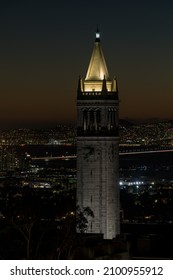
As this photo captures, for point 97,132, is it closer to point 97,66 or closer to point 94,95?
point 94,95

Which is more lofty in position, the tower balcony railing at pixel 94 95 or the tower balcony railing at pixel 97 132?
the tower balcony railing at pixel 94 95

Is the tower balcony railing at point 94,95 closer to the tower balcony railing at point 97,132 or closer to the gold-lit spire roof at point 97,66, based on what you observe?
the gold-lit spire roof at point 97,66

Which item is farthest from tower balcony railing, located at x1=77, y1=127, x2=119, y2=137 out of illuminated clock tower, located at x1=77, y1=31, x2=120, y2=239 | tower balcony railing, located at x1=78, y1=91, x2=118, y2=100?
tower balcony railing, located at x1=78, y1=91, x2=118, y2=100

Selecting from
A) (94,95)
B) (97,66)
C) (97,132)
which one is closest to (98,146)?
(97,132)

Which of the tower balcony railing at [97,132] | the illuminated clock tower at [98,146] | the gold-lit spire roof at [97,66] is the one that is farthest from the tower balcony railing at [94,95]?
the tower balcony railing at [97,132]

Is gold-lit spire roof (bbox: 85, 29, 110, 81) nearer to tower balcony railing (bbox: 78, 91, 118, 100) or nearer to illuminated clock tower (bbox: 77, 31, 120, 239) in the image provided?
illuminated clock tower (bbox: 77, 31, 120, 239)

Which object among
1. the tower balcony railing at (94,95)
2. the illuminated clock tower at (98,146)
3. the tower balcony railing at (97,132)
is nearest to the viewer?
the illuminated clock tower at (98,146)

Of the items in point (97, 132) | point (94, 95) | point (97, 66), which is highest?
point (97, 66)

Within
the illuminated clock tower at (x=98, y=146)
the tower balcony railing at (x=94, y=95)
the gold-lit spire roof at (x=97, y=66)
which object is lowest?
the illuminated clock tower at (x=98, y=146)
